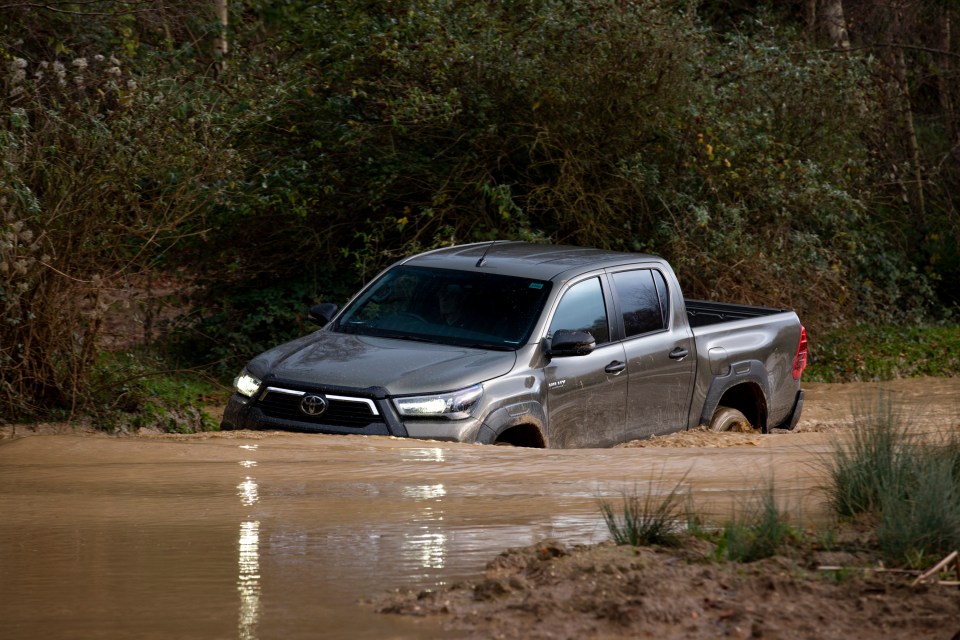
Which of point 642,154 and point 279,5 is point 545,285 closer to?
point 642,154

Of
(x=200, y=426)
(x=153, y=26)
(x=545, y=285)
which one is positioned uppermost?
(x=153, y=26)

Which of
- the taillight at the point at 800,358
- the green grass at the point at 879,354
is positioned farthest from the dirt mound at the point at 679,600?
the green grass at the point at 879,354

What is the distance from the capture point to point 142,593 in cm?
507

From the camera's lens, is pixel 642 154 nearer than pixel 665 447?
No

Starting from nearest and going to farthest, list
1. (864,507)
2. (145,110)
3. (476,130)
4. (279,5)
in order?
(864,507)
(145,110)
(476,130)
(279,5)

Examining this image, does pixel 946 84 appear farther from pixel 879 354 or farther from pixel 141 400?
pixel 141 400

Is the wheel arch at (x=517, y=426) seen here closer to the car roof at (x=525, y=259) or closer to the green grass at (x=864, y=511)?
the car roof at (x=525, y=259)

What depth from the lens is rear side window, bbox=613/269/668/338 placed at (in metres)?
9.00

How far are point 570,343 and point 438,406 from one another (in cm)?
106

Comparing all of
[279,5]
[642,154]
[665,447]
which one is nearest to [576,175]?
[642,154]

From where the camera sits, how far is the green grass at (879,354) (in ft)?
52.1

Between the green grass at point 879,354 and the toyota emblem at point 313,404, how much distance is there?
30.8 ft

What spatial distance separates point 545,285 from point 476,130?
18.6 feet

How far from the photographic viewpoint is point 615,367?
8594mm
